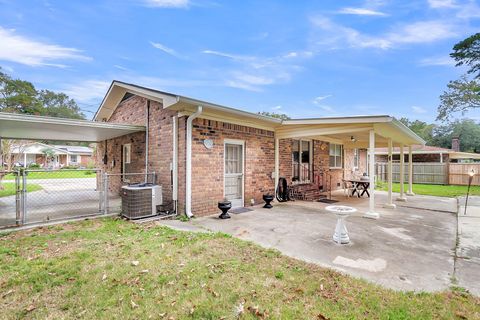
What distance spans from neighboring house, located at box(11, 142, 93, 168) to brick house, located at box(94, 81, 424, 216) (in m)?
31.2

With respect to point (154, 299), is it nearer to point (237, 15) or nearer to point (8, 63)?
point (237, 15)

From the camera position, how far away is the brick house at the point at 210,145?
6355 mm

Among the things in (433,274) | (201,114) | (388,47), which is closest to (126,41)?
(201,114)

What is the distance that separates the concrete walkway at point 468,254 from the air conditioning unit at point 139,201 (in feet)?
19.5

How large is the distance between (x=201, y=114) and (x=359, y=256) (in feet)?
15.6

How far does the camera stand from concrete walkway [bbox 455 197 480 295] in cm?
314

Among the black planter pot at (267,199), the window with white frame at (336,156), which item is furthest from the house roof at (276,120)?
the window with white frame at (336,156)

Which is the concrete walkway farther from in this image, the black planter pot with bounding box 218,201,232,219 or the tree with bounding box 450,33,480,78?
the tree with bounding box 450,33,480,78

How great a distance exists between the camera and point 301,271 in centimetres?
328

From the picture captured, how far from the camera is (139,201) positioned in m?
6.05

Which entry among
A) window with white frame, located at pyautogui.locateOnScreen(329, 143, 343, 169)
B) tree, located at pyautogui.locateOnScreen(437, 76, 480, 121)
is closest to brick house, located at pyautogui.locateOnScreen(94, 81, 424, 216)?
window with white frame, located at pyautogui.locateOnScreen(329, 143, 343, 169)

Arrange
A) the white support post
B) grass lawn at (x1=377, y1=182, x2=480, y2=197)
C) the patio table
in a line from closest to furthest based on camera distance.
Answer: the white support post, the patio table, grass lawn at (x1=377, y1=182, x2=480, y2=197)

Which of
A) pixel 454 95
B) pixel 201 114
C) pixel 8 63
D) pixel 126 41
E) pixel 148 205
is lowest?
pixel 148 205

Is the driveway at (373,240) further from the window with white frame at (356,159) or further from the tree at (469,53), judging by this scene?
the tree at (469,53)
